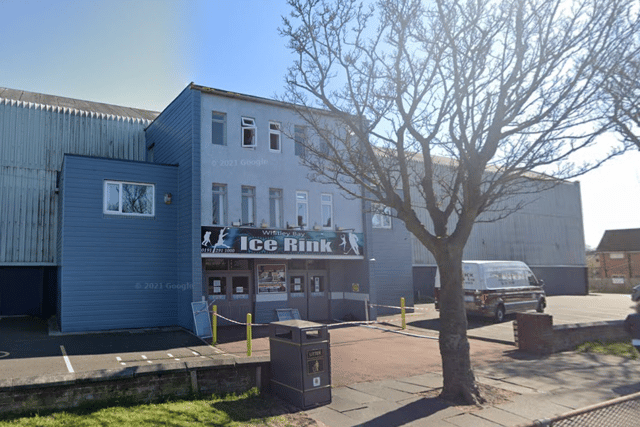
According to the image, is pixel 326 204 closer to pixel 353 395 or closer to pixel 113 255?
pixel 113 255

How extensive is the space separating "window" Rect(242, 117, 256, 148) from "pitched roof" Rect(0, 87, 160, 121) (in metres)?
8.74

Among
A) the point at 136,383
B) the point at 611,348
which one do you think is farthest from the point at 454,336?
the point at 611,348

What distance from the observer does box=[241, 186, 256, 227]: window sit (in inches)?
706

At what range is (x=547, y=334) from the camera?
12.6 metres

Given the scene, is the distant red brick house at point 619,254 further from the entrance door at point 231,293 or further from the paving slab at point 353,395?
the paving slab at point 353,395

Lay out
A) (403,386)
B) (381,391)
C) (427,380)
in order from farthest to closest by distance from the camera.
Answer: (427,380), (403,386), (381,391)

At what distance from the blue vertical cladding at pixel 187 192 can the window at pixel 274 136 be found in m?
3.02

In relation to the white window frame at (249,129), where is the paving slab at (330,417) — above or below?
below

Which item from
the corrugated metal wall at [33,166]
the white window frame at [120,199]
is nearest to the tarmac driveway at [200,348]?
the corrugated metal wall at [33,166]

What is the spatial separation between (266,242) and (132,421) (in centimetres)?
1168

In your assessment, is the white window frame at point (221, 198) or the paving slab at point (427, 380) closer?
the paving slab at point (427, 380)

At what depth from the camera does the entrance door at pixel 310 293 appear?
64.2ft

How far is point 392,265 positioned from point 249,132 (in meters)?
9.59

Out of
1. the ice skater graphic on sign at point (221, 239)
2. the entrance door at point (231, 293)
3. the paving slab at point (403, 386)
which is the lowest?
the paving slab at point (403, 386)
